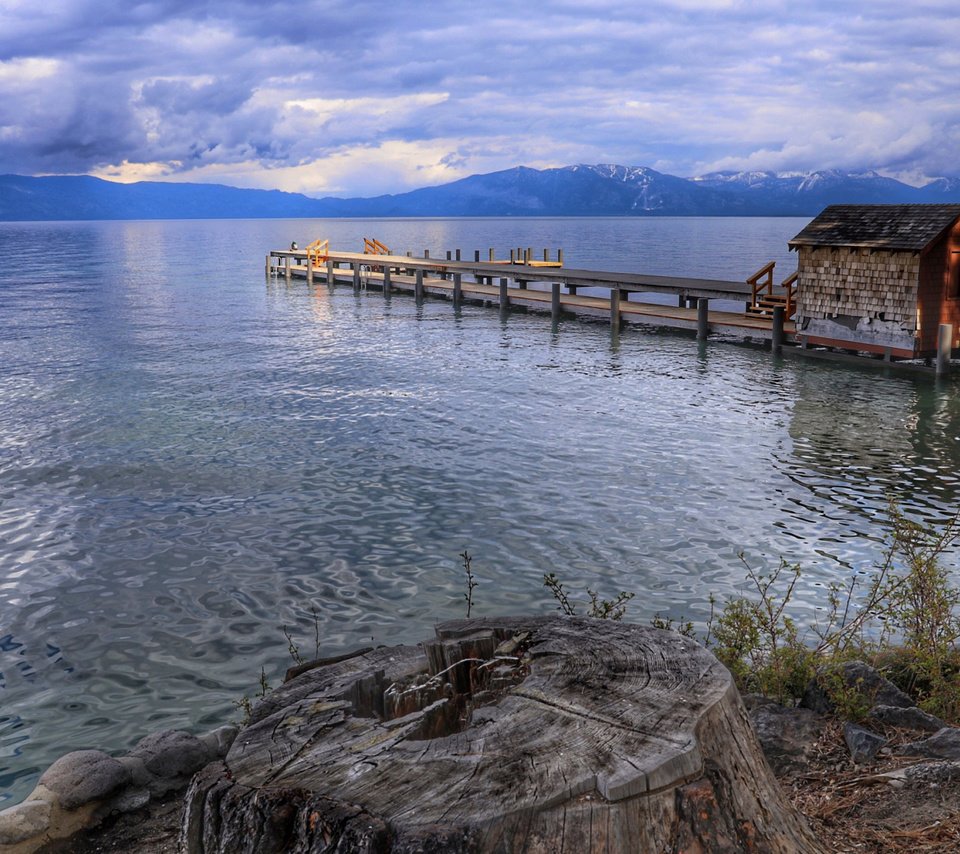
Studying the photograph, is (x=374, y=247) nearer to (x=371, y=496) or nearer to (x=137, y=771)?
(x=371, y=496)

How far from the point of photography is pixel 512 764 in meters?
2.85

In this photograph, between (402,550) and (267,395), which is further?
(267,395)

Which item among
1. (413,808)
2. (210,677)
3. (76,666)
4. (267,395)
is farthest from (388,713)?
(267,395)

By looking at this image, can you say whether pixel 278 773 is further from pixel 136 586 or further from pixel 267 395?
pixel 267 395

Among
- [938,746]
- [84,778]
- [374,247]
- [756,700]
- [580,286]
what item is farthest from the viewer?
[374,247]

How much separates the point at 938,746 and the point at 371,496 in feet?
29.6

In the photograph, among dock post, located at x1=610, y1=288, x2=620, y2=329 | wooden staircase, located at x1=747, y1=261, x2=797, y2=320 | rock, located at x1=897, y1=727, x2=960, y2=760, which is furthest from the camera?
dock post, located at x1=610, y1=288, x2=620, y2=329

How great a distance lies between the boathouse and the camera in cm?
2328

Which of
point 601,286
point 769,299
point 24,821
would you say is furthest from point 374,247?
point 24,821

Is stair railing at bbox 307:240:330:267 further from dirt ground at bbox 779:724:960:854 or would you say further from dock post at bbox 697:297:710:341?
dirt ground at bbox 779:724:960:854

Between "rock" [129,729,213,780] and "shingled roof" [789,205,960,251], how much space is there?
71.7 feet

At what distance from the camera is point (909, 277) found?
23.2 metres

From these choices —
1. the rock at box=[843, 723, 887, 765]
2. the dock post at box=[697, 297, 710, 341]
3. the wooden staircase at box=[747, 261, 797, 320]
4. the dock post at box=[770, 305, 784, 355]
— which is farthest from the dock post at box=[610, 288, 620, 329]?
the rock at box=[843, 723, 887, 765]

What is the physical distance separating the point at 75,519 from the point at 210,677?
4.99 meters
